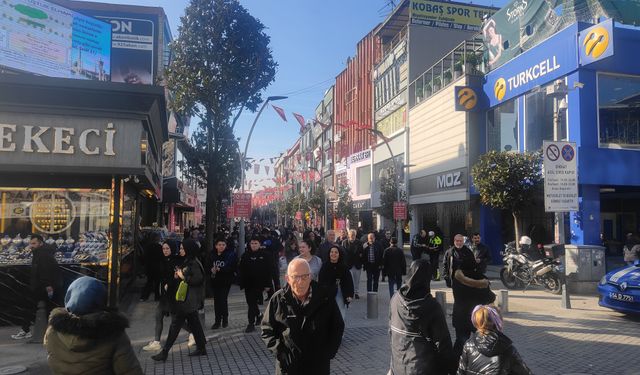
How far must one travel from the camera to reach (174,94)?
44.2 ft

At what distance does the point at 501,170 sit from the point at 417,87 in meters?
15.2

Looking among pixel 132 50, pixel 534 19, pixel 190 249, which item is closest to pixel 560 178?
pixel 190 249

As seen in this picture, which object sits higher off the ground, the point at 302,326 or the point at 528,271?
the point at 302,326

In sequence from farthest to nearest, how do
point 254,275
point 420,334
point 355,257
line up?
1. point 355,257
2. point 254,275
3. point 420,334

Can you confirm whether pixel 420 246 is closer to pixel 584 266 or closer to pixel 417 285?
pixel 584 266

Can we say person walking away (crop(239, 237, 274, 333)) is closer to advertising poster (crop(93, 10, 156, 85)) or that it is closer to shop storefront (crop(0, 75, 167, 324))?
shop storefront (crop(0, 75, 167, 324))

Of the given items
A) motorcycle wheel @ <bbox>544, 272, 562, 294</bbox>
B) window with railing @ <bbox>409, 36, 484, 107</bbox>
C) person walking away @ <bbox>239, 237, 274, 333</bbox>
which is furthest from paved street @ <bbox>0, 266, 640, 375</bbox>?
window with railing @ <bbox>409, 36, 484, 107</bbox>

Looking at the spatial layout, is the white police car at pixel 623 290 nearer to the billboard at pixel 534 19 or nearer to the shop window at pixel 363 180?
the billboard at pixel 534 19

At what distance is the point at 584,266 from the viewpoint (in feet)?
46.3

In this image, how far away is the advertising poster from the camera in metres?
25.2

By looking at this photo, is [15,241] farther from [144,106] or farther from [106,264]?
[144,106]

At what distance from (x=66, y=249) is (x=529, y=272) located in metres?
11.8

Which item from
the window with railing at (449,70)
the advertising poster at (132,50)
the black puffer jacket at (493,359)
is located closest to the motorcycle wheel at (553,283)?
the black puffer jacket at (493,359)

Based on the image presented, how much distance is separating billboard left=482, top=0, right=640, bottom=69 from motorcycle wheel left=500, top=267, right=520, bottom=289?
901 centimetres
